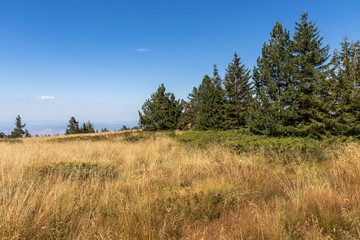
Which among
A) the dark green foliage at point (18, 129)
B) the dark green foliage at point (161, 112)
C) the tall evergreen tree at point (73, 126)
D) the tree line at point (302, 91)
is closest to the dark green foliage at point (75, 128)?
the tall evergreen tree at point (73, 126)

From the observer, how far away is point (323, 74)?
1333 centimetres

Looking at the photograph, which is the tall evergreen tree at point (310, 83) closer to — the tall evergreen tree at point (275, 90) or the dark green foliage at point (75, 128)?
the tall evergreen tree at point (275, 90)

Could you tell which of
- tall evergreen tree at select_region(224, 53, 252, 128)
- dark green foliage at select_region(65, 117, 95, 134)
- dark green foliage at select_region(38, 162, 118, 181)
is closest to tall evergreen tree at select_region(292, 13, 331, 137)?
tall evergreen tree at select_region(224, 53, 252, 128)

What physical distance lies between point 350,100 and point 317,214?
13.3 meters

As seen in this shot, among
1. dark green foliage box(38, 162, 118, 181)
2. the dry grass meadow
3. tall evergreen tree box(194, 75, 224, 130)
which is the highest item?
tall evergreen tree box(194, 75, 224, 130)

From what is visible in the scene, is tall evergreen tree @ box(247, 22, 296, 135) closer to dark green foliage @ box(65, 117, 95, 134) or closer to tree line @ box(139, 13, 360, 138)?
tree line @ box(139, 13, 360, 138)

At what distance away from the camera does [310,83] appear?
13547 mm

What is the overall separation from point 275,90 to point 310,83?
3.00 metres

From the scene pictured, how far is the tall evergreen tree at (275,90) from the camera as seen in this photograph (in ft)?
40.9

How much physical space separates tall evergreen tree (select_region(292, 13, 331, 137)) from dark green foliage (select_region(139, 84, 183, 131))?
1339 cm

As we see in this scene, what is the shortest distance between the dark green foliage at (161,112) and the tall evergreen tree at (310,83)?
43.9ft

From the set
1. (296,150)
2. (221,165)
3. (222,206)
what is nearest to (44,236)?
(222,206)

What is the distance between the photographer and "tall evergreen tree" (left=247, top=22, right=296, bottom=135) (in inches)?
491

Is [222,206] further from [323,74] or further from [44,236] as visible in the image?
[323,74]
